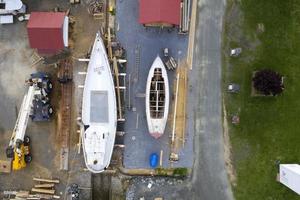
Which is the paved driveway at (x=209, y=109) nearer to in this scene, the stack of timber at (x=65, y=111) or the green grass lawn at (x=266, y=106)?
the green grass lawn at (x=266, y=106)

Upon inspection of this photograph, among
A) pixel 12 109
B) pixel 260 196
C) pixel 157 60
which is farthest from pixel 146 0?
pixel 260 196

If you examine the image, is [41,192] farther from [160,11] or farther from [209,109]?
[160,11]

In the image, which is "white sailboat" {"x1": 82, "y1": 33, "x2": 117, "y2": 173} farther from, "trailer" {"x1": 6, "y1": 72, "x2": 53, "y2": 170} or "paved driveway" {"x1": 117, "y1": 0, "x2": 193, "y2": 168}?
"trailer" {"x1": 6, "y1": 72, "x2": 53, "y2": 170}

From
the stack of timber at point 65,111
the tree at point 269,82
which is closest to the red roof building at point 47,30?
the stack of timber at point 65,111

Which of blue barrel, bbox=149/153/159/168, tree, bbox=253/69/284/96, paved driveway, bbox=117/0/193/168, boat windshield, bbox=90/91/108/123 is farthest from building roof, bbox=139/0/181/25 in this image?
blue barrel, bbox=149/153/159/168

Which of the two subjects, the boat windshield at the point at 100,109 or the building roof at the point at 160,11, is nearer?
the building roof at the point at 160,11

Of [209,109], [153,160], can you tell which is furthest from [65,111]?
[209,109]

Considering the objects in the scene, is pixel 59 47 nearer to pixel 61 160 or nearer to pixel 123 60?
pixel 123 60
